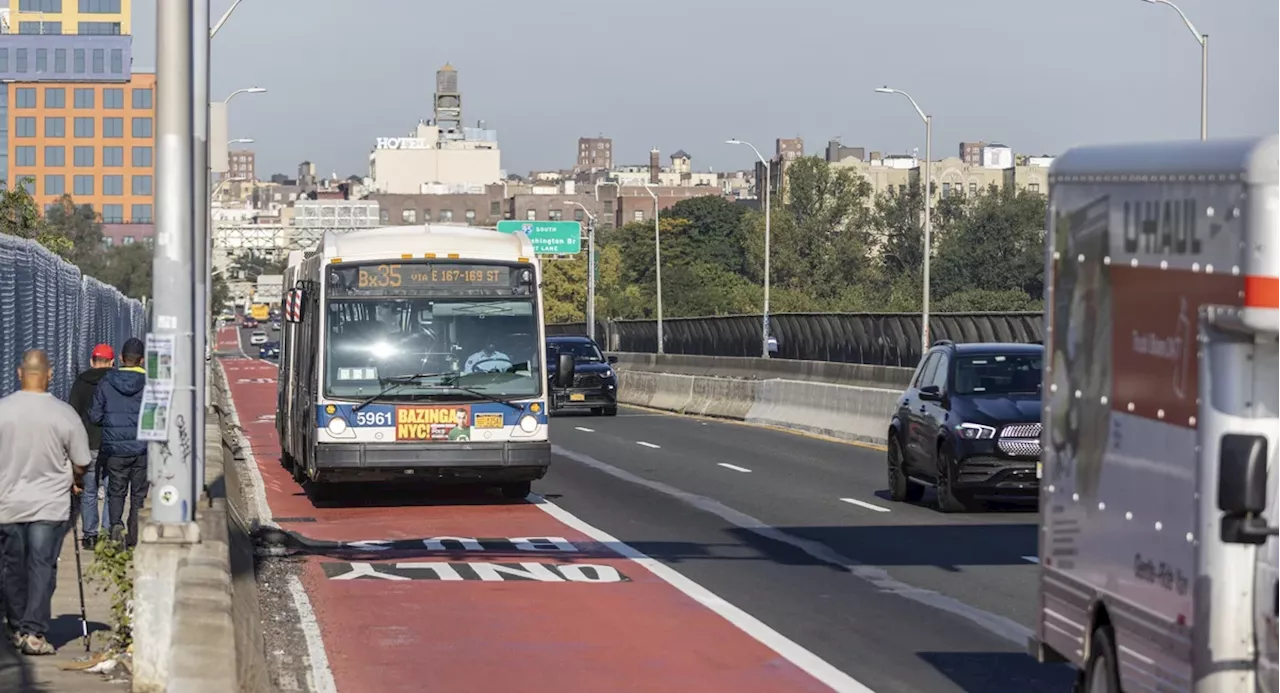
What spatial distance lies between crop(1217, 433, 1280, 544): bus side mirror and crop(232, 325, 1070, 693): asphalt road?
433 cm

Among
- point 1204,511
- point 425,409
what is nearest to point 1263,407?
point 1204,511

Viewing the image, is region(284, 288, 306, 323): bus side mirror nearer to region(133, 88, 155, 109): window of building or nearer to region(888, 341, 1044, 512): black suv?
region(888, 341, 1044, 512): black suv

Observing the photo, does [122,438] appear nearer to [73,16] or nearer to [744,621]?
[744,621]

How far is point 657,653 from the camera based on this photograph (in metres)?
12.2

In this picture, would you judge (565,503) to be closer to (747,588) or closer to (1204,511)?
(747,588)

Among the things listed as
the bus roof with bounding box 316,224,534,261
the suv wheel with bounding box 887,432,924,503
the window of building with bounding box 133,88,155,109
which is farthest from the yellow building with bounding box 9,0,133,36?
the suv wheel with bounding box 887,432,924,503

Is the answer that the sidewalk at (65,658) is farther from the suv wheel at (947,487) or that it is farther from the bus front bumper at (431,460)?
the suv wheel at (947,487)

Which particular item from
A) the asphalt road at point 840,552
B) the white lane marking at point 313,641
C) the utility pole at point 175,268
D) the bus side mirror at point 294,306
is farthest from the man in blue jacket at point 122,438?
the bus side mirror at point 294,306

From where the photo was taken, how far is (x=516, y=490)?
23016 millimetres

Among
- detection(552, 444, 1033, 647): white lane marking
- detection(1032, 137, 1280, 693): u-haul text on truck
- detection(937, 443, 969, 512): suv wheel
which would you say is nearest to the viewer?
detection(1032, 137, 1280, 693): u-haul text on truck

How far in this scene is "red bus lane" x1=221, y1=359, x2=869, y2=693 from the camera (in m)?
11.5

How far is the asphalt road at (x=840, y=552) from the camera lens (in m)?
12.1

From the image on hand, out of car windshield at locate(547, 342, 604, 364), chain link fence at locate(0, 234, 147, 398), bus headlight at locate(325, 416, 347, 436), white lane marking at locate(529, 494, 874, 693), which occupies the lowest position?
white lane marking at locate(529, 494, 874, 693)

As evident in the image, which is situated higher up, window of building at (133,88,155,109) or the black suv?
window of building at (133,88,155,109)
